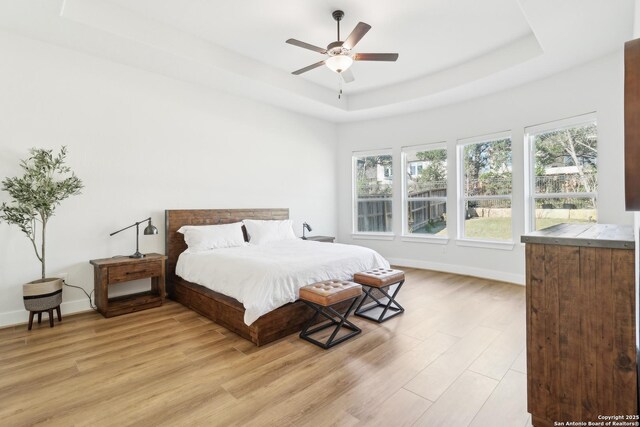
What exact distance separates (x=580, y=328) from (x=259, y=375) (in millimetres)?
1894

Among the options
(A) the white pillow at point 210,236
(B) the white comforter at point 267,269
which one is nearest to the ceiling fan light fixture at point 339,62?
(B) the white comforter at point 267,269

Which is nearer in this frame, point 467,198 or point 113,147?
point 113,147

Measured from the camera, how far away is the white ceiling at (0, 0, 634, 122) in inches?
116

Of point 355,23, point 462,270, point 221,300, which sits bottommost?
point 462,270

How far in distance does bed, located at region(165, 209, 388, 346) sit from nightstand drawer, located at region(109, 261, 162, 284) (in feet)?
1.04

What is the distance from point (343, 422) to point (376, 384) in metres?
0.43

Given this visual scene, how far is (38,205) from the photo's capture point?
9.61 ft

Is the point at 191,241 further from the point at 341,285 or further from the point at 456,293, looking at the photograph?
the point at 456,293

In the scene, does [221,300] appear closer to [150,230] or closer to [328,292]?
[328,292]

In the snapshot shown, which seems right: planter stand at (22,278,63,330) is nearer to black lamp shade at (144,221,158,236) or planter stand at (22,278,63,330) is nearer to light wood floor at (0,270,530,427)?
light wood floor at (0,270,530,427)

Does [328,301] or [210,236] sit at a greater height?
[210,236]

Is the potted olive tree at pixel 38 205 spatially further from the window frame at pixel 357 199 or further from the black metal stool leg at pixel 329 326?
the window frame at pixel 357 199

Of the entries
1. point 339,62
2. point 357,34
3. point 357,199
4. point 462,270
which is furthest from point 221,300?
point 357,199

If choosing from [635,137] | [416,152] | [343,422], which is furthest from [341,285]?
[416,152]
